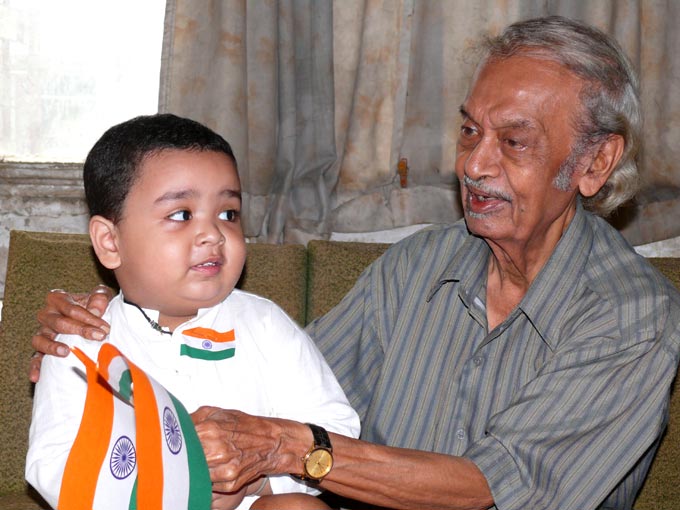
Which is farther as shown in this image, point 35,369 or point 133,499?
point 35,369

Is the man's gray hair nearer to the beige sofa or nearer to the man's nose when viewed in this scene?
the beige sofa

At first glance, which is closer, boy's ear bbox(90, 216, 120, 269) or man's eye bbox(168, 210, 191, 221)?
man's eye bbox(168, 210, 191, 221)

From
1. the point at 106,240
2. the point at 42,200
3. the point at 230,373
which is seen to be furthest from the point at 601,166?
the point at 42,200

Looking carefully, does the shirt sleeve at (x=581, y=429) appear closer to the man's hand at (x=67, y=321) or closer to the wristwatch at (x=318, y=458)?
the wristwatch at (x=318, y=458)

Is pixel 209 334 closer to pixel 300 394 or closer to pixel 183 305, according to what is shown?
pixel 183 305

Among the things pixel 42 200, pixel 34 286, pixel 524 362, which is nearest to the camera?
pixel 524 362

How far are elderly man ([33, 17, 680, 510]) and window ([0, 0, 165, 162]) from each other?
1586mm

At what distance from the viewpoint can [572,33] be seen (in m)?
2.04

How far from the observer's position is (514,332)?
2025 millimetres

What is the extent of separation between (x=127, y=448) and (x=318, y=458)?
398mm

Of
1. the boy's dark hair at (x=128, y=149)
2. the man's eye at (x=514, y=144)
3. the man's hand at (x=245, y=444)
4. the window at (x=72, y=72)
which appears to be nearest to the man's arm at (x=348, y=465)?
the man's hand at (x=245, y=444)

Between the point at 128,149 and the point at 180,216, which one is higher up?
the point at 128,149

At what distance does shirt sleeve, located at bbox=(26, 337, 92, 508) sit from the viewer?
1.64 metres

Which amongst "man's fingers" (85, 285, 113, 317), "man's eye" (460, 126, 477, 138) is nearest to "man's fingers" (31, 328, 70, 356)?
"man's fingers" (85, 285, 113, 317)
